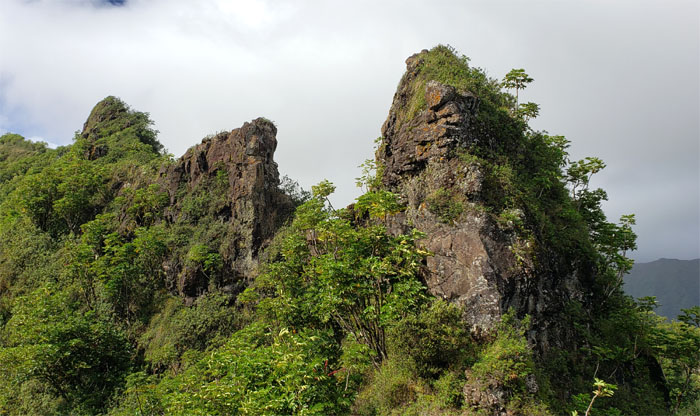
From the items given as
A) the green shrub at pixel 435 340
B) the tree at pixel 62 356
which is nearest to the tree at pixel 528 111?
the green shrub at pixel 435 340

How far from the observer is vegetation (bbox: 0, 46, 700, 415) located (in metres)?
12.0

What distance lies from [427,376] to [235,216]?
52.0ft

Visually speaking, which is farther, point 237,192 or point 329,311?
point 237,192

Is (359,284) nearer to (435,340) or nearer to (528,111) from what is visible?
(435,340)

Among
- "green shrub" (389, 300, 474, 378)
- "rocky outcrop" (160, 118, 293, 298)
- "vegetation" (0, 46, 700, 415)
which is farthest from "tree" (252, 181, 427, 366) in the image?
"rocky outcrop" (160, 118, 293, 298)

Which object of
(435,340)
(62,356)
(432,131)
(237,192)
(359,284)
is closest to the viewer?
(435,340)

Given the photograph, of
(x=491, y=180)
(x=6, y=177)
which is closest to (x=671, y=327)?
(x=491, y=180)

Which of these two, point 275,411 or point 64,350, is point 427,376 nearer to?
point 275,411

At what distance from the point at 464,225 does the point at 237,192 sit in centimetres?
1527

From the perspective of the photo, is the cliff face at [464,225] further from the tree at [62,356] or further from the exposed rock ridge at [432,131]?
the tree at [62,356]

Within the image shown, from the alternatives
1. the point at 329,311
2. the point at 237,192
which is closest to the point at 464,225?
the point at 329,311

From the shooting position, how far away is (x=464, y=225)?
14.7m

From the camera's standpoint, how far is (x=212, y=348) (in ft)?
65.4

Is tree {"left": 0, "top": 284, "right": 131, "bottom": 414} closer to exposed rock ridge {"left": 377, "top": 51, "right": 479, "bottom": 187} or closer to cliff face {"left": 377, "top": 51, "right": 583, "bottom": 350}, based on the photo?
cliff face {"left": 377, "top": 51, "right": 583, "bottom": 350}
